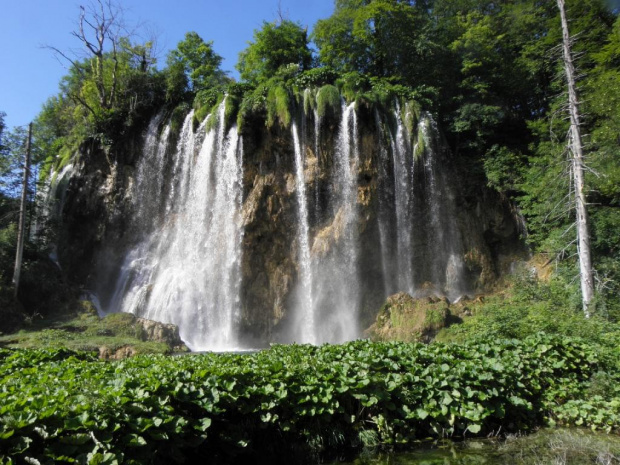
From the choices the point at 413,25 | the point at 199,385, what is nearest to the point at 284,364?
the point at 199,385

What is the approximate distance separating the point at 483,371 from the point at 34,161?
3165cm

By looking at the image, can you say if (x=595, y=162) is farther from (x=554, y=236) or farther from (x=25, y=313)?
(x=25, y=313)

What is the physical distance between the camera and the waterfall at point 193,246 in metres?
20.1

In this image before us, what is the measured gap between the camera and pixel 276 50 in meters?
29.1

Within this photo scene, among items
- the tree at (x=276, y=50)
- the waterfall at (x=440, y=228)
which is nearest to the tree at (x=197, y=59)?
the tree at (x=276, y=50)

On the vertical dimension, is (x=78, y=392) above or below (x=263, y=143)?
below

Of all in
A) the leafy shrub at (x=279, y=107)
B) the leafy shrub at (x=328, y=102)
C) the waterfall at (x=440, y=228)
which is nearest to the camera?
the waterfall at (x=440, y=228)

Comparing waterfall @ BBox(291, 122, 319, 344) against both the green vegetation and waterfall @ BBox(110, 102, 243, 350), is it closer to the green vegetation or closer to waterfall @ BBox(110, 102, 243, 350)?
waterfall @ BBox(110, 102, 243, 350)

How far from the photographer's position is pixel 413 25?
2838cm

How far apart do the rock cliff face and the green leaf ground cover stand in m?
13.0

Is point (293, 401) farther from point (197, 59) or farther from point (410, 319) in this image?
point (197, 59)

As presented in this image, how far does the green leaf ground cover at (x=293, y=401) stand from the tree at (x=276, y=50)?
2512 cm

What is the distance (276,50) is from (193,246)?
14.8 metres

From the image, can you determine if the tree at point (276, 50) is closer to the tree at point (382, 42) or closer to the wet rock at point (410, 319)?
the tree at point (382, 42)
